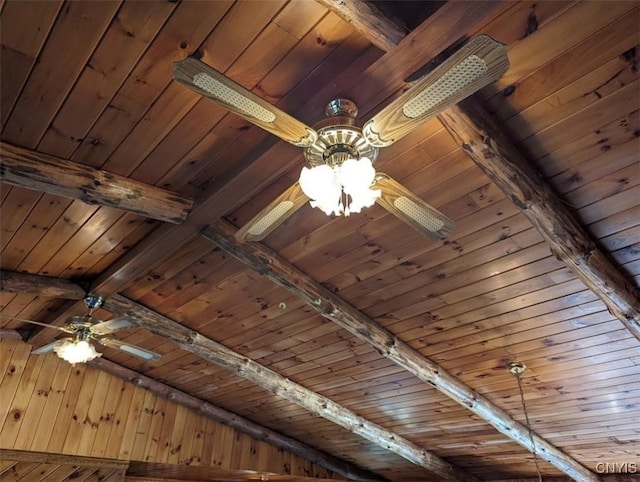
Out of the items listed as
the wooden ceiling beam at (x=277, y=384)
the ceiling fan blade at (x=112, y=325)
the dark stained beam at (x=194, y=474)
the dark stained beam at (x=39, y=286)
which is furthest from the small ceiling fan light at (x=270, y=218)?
the dark stained beam at (x=194, y=474)

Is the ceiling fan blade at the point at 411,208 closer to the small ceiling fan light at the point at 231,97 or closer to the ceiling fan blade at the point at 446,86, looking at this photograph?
the ceiling fan blade at the point at 446,86

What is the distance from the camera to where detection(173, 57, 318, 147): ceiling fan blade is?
1111 mm

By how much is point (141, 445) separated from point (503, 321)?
3.72m

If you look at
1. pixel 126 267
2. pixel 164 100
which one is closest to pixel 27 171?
pixel 164 100

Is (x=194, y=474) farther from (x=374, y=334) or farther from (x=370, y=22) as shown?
(x=370, y=22)

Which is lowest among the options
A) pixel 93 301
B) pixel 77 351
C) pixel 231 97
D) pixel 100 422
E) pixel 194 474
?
pixel 194 474

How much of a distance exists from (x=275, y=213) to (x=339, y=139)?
386mm

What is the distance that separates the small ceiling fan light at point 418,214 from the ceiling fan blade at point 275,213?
34cm

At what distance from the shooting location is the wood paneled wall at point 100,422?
394 cm

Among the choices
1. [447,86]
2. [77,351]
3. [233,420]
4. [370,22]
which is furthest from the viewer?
[233,420]

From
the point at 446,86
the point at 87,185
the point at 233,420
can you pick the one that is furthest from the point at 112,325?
the point at 233,420

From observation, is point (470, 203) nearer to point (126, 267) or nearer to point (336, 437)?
point (126, 267)

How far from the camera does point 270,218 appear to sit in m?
1.72

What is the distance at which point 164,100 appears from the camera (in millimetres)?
1674
